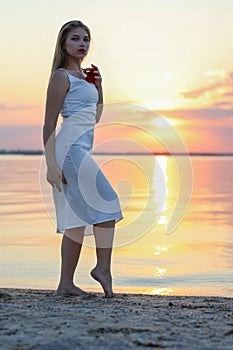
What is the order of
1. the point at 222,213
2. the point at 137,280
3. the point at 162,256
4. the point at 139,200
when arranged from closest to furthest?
1. the point at 137,280
2. the point at 162,256
3. the point at 222,213
4. the point at 139,200

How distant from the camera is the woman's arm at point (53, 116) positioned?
4.88 m

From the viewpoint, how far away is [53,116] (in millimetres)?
4887

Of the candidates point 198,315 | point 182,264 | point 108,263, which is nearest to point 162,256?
point 182,264

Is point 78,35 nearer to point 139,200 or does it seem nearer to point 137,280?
point 137,280

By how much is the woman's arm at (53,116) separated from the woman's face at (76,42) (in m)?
0.21

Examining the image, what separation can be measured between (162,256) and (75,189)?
4.17m

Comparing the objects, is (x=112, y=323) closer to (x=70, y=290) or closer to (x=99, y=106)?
(x=70, y=290)

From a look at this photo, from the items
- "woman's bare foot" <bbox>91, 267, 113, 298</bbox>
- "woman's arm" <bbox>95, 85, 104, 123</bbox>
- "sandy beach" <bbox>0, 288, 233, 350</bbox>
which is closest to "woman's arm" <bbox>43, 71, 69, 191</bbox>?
"woman's arm" <bbox>95, 85, 104, 123</bbox>

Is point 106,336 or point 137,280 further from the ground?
point 106,336

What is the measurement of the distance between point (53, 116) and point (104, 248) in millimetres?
950

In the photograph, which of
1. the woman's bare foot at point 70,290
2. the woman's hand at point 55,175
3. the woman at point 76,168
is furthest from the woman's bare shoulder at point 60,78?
the woman's bare foot at point 70,290

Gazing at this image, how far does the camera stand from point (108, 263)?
4.96 meters

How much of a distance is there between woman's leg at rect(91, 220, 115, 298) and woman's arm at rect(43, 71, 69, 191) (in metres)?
0.39

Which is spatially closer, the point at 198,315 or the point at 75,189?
the point at 198,315
